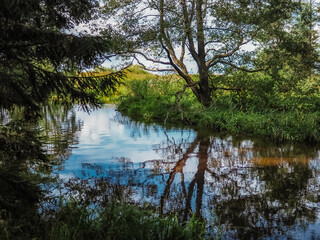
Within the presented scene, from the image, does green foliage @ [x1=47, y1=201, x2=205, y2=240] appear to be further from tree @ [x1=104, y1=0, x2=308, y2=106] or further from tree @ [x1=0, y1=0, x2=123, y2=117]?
tree @ [x1=104, y1=0, x2=308, y2=106]

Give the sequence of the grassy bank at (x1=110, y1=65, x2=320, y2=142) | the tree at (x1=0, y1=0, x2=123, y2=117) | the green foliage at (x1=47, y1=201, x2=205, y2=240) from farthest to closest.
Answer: the grassy bank at (x1=110, y1=65, x2=320, y2=142), the tree at (x1=0, y1=0, x2=123, y2=117), the green foliage at (x1=47, y1=201, x2=205, y2=240)

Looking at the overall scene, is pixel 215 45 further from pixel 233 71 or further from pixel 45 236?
pixel 45 236

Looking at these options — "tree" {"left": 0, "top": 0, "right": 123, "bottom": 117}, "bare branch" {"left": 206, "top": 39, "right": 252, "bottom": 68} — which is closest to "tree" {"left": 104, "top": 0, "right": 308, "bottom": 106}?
"bare branch" {"left": 206, "top": 39, "right": 252, "bottom": 68}

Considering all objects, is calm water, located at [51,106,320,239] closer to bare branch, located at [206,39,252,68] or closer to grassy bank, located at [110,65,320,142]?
grassy bank, located at [110,65,320,142]

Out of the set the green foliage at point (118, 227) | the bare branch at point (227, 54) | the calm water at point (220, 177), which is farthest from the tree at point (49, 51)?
the bare branch at point (227, 54)

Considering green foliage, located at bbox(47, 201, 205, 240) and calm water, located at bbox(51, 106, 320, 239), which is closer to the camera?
green foliage, located at bbox(47, 201, 205, 240)

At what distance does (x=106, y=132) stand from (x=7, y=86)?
9457 mm

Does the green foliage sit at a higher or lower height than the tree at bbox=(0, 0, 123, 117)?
lower

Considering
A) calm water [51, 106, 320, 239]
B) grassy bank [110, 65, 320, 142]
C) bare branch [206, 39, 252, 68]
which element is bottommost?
calm water [51, 106, 320, 239]

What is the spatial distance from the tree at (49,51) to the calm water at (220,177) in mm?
1939

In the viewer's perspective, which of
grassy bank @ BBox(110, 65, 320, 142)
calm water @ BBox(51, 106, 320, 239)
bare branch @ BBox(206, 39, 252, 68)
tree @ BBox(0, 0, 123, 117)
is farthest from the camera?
bare branch @ BBox(206, 39, 252, 68)

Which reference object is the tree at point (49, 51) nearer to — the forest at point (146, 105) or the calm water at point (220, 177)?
the forest at point (146, 105)

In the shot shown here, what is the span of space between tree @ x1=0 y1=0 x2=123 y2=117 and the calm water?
1939mm

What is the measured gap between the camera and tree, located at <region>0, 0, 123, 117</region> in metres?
3.57
